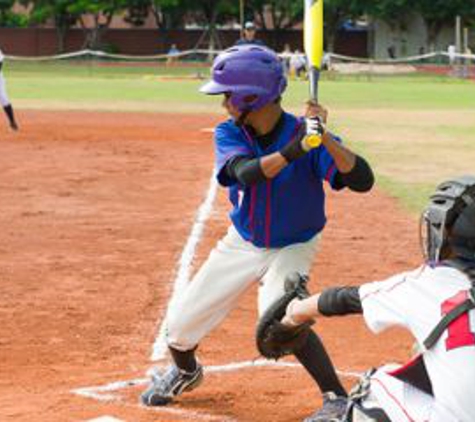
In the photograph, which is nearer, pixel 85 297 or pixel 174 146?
pixel 85 297

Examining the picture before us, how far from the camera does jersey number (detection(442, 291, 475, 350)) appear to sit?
3.19m

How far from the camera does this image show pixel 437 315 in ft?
10.6

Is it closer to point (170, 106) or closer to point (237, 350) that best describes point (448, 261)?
point (237, 350)

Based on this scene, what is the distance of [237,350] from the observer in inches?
261

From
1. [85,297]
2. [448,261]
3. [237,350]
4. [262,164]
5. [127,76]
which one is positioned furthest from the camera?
[127,76]

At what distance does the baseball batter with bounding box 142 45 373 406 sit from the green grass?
23.2 feet

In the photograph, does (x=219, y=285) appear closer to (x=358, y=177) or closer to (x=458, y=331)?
(x=358, y=177)

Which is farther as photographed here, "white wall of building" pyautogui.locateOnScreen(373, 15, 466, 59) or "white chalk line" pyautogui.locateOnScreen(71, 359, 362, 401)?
"white wall of building" pyautogui.locateOnScreen(373, 15, 466, 59)

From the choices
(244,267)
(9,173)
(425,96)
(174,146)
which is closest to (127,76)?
(425,96)

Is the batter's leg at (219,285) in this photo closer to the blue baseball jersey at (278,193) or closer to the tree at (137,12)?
the blue baseball jersey at (278,193)

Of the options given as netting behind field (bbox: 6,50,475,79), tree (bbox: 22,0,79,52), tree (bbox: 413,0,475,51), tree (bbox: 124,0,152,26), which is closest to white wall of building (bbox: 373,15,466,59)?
tree (bbox: 413,0,475,51)

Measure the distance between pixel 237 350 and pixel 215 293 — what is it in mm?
1428

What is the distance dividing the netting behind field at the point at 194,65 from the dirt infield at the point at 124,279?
31.6 meters

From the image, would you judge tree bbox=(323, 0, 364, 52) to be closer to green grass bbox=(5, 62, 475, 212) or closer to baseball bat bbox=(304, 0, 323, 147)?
green grass bbox=(5, 62, 475, 212)
